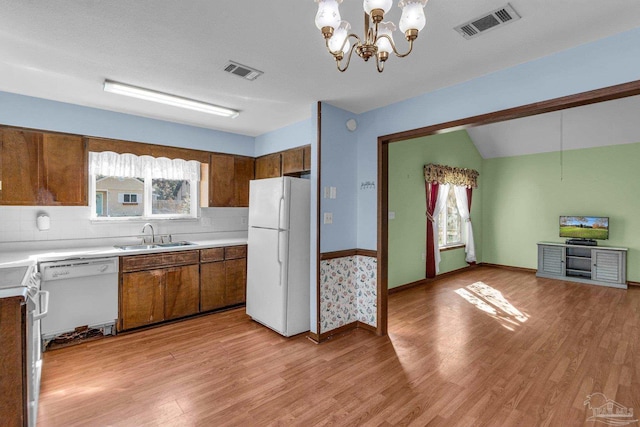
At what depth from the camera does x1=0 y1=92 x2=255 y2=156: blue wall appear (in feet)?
10.3

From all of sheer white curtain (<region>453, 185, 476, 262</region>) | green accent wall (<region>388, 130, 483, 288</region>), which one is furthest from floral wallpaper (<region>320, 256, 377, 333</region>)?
sheer white curtain (<region>453, 185, 476, 262</region>)

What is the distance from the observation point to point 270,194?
3.50 metres

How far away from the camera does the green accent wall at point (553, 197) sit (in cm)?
566

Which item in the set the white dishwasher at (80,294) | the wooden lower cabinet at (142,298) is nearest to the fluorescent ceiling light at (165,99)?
the white dishwasher at (80,294)

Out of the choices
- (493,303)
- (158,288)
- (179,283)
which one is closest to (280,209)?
(179,283)

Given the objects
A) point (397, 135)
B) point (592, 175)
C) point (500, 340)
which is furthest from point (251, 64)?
point (592, 175)

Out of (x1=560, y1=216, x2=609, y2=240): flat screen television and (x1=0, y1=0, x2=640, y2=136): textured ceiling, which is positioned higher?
(x1=0, y1=0, x2=640, y2=136): textured ceiling

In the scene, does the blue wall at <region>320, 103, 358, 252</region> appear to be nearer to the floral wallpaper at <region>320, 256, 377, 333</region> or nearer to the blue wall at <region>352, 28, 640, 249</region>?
the blue wall at <region>352, 28, 640, 249</region>

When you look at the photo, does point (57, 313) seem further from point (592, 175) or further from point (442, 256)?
point (592, 175)

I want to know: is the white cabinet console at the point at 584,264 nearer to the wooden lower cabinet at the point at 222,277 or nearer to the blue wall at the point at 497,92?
the blue wall at the point at 497,92

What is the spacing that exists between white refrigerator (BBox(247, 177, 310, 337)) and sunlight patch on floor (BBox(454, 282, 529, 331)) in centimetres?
251

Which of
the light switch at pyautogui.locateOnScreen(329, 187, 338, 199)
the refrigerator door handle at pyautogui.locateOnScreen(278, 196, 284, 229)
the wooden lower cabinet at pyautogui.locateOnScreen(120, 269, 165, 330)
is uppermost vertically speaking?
the light switch at pyautogui.locateOnScreen(329, 187, 338, 199)

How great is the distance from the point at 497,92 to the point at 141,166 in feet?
13.4

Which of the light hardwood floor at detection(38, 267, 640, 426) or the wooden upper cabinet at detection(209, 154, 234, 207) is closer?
the light hardwood floor at detection(38, 267, 640, 426)
